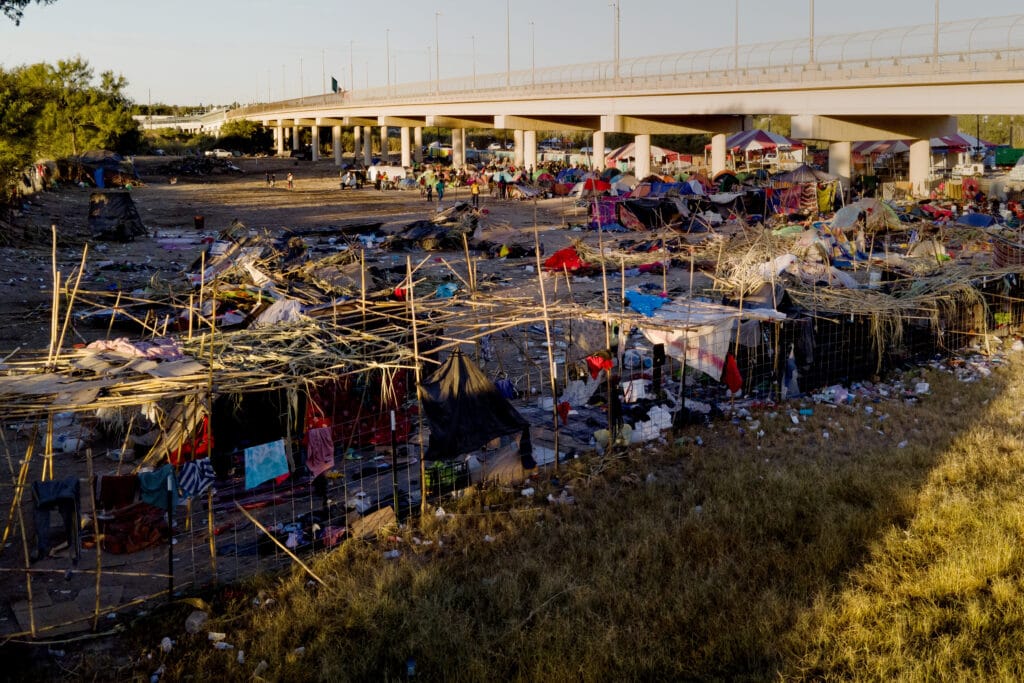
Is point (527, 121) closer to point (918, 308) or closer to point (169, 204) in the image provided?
point (169, 204)

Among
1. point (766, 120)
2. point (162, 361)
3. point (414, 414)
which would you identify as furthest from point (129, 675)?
point (766, 120)

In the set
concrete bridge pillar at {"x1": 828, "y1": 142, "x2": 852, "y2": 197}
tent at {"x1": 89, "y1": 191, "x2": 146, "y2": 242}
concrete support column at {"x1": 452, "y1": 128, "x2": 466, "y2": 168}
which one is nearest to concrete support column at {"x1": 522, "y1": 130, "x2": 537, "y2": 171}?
concrete support column at {"x1": 452, "y1": 128, "x2": 466, "y2": 168}

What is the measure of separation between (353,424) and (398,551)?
228cm

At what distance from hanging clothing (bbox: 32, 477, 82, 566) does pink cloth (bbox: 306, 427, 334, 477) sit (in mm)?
1987

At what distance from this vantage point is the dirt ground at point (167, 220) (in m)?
19.1

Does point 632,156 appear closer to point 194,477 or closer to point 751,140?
point 751,140

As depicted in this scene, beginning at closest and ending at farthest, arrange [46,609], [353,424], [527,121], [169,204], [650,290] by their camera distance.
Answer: [46,609], [353,424], [650,290], [169,204], [527,121]

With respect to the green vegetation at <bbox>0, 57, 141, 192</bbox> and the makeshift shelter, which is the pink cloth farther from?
the green vegetation at <bbox>0, 57, 141, 192</bbox>

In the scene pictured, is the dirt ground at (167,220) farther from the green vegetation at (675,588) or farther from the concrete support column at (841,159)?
the concrete support column at (841,159)

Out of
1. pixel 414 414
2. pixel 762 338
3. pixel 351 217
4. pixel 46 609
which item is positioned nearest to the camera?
pixel 46 609

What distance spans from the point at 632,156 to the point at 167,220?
3333 cm

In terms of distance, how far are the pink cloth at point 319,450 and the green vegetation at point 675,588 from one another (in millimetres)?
822

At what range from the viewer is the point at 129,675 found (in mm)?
6137

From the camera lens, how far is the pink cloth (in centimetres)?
823
